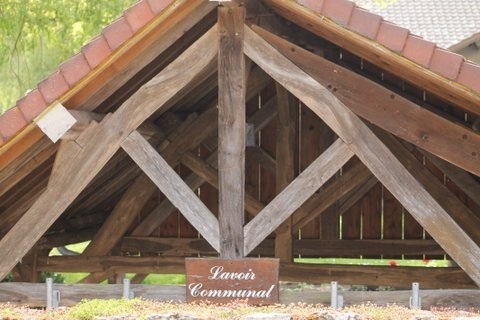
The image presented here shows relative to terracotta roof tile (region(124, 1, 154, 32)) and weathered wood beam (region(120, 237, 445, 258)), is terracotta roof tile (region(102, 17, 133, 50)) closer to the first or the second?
terracotta roof tile (region(124, 1, 154, 32))

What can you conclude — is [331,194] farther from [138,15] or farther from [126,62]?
[138,15]

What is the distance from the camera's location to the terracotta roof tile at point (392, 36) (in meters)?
6.20

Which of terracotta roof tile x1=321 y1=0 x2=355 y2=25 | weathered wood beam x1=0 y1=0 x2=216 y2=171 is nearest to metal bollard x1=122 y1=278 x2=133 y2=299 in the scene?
weathered wood beam x1=0 y1=0 x2=216 y2=171

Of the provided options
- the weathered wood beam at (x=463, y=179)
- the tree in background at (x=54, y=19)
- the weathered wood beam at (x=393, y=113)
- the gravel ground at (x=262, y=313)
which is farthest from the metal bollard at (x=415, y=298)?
the tree in background at (x=54, y=19)

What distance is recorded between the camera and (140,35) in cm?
669

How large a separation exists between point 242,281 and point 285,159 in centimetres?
276

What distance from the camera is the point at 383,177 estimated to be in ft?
22.2

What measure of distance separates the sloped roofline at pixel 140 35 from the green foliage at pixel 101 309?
4.02 ft

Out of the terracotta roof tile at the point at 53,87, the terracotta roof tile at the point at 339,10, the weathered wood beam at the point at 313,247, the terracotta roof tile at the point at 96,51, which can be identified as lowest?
the weathered wood beam at the point at 313,247

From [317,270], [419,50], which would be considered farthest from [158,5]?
[317,270]

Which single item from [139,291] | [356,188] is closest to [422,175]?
[356,188]

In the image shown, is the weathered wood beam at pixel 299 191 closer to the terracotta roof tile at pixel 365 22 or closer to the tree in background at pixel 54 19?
the terracotta roof tile at pixel 365 22

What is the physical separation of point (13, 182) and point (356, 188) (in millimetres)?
3627

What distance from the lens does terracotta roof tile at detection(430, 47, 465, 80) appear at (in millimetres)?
6113
